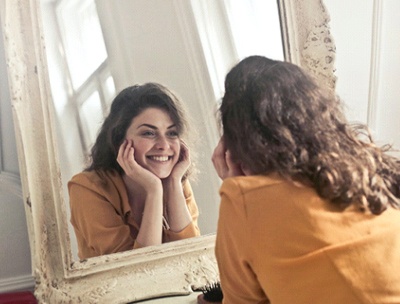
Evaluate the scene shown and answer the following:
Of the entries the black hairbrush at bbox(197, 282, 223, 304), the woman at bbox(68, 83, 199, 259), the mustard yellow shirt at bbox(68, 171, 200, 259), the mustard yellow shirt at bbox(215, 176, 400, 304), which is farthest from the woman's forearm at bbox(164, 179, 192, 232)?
the mustard yellow shirt at bbox(215, 176, 400, 304)

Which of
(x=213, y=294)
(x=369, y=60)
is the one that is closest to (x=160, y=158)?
(x=213, y=294)

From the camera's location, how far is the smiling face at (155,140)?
4.91ft

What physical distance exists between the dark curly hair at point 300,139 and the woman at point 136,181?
0.35 meters

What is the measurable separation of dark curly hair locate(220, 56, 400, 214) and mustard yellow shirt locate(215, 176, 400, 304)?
0.03 meters

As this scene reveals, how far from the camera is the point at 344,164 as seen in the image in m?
1.07

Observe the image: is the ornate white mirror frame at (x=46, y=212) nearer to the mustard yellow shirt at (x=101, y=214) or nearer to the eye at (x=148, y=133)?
the mustard yellow shirt at (x=101, y=214)

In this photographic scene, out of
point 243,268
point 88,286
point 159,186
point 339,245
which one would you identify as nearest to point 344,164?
point 339,245

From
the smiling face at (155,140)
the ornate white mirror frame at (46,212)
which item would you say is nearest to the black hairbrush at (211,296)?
the ornate white mirror frame at (46,212)

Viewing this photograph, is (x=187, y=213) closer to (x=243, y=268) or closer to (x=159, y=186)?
(x=159, y=186)

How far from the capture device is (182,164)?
1.56 meters

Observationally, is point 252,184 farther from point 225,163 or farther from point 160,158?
point 160,158

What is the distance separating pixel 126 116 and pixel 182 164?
8.1 inches

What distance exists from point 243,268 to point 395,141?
4.55ft

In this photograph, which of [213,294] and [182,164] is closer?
[213,294]
